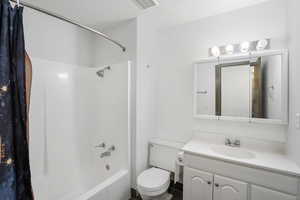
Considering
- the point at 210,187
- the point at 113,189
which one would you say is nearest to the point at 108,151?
the point at 113,189

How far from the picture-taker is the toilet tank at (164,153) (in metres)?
1.91

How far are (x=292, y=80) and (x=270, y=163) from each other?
833 millimetres

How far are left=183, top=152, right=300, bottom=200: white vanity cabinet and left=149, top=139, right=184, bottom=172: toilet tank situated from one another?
32cm

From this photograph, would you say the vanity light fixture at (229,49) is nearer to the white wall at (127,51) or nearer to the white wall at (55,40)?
the white wall at (127,51)

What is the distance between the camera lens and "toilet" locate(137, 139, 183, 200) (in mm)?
1557

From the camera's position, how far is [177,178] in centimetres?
182

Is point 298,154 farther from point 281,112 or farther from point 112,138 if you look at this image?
point 112,138

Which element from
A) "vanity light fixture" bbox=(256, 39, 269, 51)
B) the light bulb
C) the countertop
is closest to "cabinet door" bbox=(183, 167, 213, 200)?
the countertop

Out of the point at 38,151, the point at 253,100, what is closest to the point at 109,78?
the point at 38,151

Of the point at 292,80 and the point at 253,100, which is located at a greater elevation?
the point at 292,80

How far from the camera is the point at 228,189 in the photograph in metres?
1.38

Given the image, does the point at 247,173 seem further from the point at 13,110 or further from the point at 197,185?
the point at 13,110

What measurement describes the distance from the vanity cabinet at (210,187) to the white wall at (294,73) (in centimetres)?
→ 58

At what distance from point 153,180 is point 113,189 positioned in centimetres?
46
